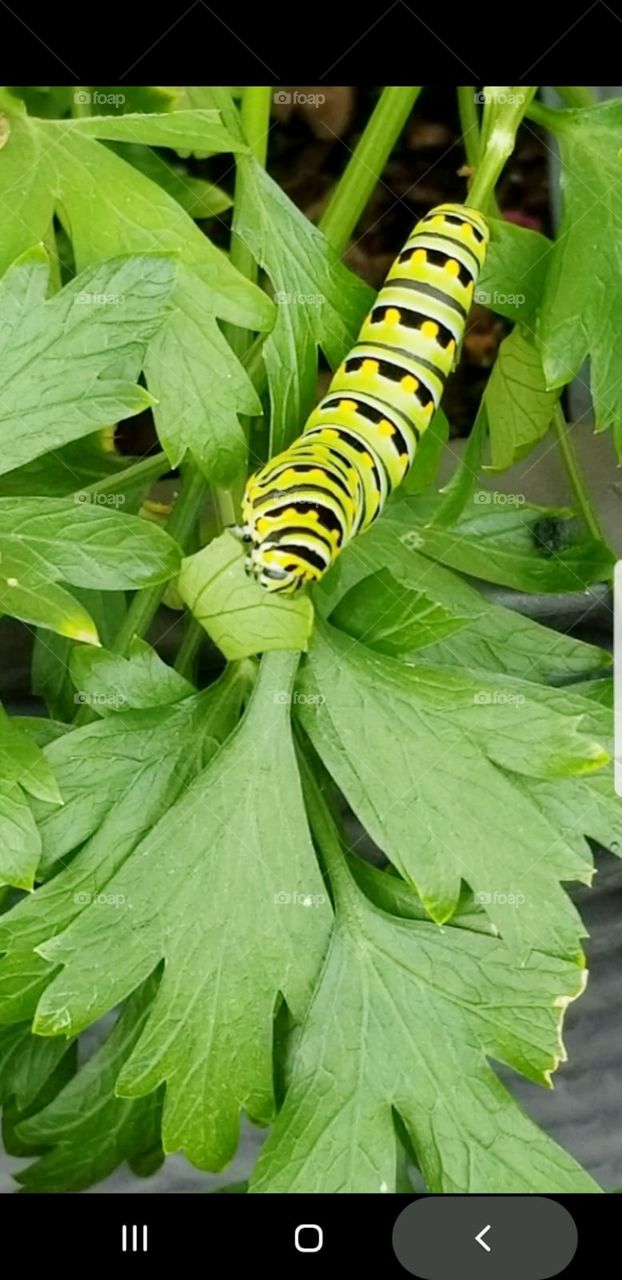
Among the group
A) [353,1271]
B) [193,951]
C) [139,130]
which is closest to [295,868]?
[193,951]

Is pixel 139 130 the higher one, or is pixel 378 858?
pixel 139 130

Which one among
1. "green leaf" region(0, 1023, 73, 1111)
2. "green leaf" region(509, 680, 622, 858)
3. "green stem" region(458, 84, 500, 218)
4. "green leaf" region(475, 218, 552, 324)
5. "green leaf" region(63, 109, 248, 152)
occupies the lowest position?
"green leaf" region(0, 1023, 73, 1111)

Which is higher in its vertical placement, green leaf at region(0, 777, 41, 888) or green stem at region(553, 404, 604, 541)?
green stem at region(553, 404, 604, 541)

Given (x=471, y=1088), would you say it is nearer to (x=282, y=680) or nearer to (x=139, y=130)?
(x=282, y=680)

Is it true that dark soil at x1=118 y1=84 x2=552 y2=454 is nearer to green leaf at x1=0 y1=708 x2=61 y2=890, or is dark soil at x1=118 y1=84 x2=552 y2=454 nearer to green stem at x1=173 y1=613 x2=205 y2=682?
green stem at x1=173 y1=613 x2=205 y2=682

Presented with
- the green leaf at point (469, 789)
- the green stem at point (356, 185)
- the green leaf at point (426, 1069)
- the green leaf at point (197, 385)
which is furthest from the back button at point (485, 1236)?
the green stem at point (356, 185)

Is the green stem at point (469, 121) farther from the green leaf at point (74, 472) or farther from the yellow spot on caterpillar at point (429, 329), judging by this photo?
the green leaf at point (74, 472)

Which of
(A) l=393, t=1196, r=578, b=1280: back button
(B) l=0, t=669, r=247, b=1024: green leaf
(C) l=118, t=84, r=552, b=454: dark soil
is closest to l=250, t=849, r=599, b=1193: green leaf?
(A) l=393, t=1196, r=578, b=1280: back button
